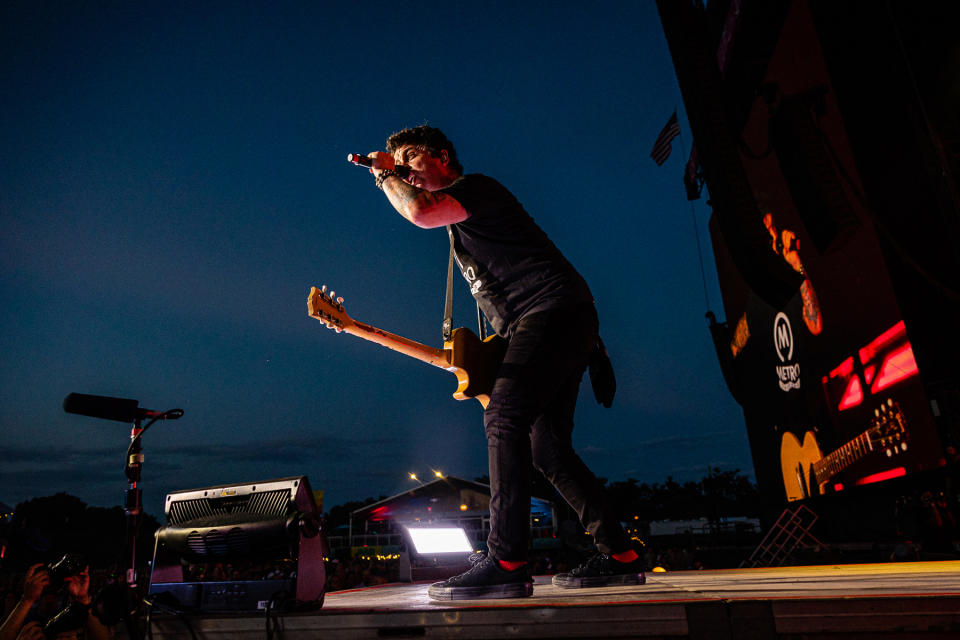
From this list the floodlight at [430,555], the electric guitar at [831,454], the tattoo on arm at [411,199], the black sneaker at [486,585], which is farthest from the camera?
the electric guitar at [831,454]

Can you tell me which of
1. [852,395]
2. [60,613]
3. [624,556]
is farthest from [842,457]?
[60,613]

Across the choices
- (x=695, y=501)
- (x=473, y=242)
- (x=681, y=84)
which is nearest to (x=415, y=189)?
(x=473, y=242)

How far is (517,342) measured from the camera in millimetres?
2256

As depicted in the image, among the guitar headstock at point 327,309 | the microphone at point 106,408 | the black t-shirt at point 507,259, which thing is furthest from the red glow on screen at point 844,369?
the microphone at point 106,408

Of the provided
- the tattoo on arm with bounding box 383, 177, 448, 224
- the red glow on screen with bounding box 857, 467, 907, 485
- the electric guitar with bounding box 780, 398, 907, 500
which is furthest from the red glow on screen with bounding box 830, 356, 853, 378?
the tattoo on arm with bounding box 383, 177, 448, 224

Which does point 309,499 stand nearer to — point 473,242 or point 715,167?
point 473,242

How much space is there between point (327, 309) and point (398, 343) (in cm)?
55

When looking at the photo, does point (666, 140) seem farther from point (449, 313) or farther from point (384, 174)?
point (384, 174)

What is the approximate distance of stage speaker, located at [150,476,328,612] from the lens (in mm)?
1675

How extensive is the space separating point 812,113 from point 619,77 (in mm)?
72106

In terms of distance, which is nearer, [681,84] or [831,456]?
[681,84]

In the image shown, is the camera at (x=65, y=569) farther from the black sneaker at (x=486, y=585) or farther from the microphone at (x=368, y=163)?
the microphone at (x=368, y=163)

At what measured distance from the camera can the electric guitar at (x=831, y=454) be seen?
6.57m

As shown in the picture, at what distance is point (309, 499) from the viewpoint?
6.14 feet
